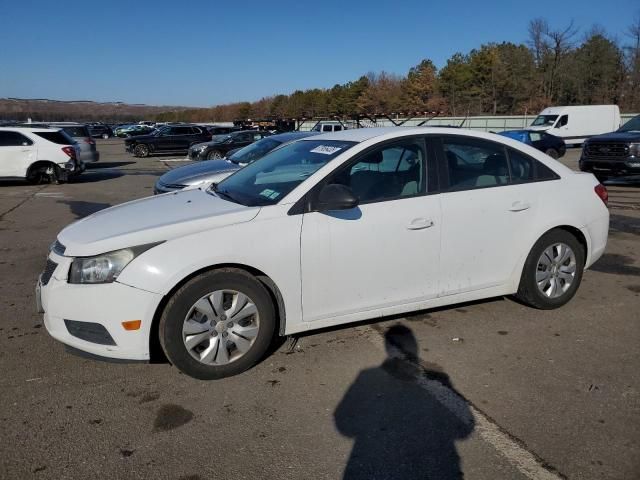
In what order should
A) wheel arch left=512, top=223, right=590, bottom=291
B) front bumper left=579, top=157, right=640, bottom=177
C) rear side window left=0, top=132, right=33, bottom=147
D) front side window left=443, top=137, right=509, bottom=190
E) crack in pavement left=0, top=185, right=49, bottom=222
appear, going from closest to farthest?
front side window left=443, top=137, right=509, bottom=190 < wheel arch left=512, top=223, right=590, bottom=291 < crack in pavement left=0, top=185, right=49, bottom=222 < front bumper left=579, top=157, right=640, bottom=177 < rear side window left=0, top=132, right=33, bottom=147

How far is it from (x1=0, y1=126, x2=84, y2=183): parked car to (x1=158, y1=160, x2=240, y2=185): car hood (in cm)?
805

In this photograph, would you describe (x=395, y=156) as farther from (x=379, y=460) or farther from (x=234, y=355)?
(x=379, y=460)

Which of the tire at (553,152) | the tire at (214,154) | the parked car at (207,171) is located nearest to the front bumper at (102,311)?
Answer: the parked car at (207,171)

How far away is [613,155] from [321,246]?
1182 centimetres

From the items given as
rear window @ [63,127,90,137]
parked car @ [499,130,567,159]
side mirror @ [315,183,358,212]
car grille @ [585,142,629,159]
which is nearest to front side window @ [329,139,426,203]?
side mirror @ [315,183,358,212]

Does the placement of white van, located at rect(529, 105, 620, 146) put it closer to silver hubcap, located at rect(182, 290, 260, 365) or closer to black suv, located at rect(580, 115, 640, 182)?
black suv, located at rect(580, 115, 640, 182)

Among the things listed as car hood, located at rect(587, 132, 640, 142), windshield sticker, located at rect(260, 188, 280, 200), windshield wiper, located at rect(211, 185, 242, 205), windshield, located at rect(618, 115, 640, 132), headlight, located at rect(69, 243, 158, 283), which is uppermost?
windshield, located at rect(618, 115, 640, 132)

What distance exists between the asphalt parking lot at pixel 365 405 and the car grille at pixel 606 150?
940cm

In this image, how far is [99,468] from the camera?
8.46 ft

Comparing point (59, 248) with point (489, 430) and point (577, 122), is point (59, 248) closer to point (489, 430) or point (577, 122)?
point (489, 430)

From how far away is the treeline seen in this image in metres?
54.8

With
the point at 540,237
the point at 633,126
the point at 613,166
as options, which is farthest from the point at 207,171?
the point at 633,126

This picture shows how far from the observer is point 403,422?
2947 millimetres

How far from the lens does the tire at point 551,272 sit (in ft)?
14.3
